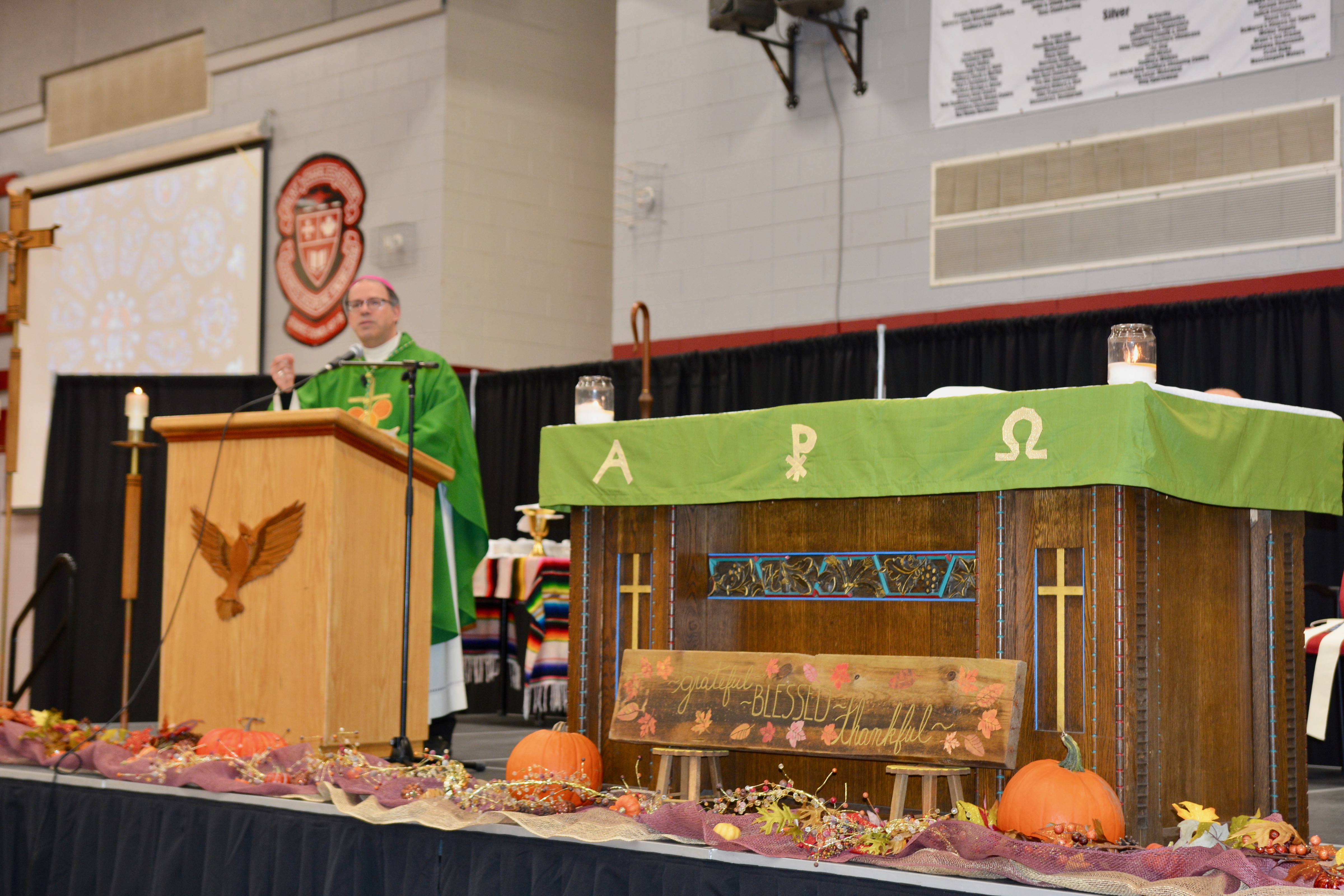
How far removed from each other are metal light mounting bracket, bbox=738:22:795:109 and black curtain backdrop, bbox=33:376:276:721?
398 centimetres

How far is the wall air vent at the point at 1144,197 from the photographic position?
6922mm

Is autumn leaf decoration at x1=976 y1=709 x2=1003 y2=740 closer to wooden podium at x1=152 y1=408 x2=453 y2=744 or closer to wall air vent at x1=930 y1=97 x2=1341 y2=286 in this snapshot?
wooden podium at x1=152 y1=408 x2=453 y2=744

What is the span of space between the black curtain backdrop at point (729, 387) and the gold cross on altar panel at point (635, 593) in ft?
6.84

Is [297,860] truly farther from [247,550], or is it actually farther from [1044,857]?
[1044,857]

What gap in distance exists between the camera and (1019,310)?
7.77m

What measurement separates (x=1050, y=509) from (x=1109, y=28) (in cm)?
480

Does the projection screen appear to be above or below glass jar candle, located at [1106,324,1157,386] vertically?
above

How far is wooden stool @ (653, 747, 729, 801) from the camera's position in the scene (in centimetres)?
371

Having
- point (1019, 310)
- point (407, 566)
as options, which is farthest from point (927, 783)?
point (1019, 310)

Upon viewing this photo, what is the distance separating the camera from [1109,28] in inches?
291

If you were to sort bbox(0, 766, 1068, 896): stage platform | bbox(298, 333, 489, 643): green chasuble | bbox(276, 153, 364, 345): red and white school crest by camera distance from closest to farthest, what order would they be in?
bbox(0, 766, 1068, 896): stage platform < bbox(298, 333, 489, 643): green chasuble < bbox(276, 153, 364, 345): red and white school crest

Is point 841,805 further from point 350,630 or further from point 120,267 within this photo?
point 120,267

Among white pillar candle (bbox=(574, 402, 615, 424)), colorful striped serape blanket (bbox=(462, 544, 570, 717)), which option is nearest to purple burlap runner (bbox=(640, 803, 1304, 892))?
white pillar candle (bbox=(574, 402, 615, 424))

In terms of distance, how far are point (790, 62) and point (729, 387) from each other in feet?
6.44
